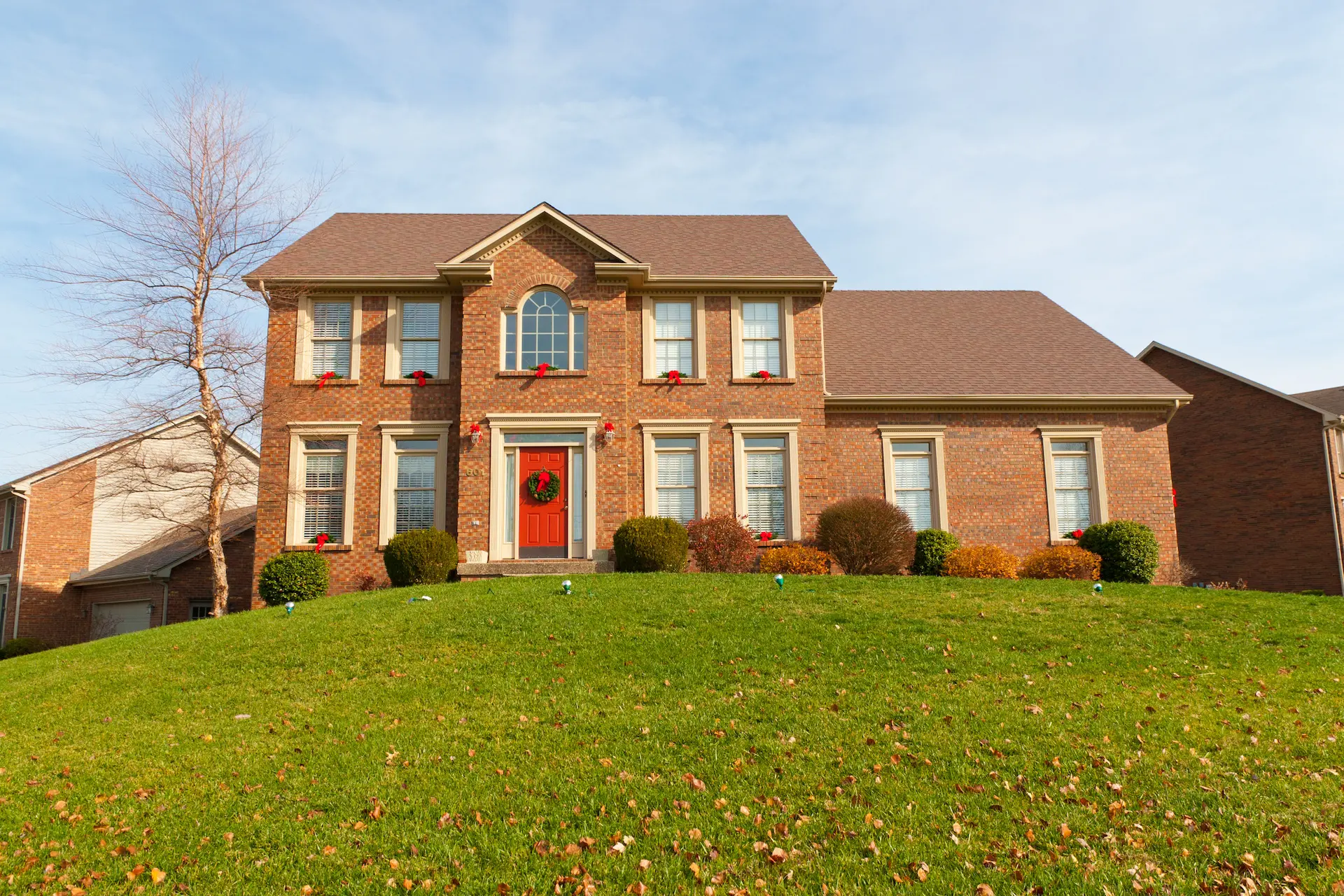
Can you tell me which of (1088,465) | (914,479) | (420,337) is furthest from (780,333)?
(420,337)

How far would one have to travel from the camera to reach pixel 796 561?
1686 centimetres

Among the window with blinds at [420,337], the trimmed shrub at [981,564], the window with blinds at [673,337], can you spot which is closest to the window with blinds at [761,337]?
the window with blinds at [673,337]

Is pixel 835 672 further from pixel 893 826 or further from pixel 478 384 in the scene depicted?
pixel 478 384

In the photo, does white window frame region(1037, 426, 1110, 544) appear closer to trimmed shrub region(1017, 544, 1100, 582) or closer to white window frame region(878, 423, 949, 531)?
trimmed shrub region(1017, 544, 1100, 582)

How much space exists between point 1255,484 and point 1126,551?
9.89m

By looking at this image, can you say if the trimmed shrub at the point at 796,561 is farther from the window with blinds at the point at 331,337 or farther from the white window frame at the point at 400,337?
the window with blinds at the point at 331,337

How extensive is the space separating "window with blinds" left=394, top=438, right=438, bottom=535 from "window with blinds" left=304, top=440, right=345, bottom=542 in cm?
117

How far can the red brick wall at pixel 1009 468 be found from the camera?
19.9 meters

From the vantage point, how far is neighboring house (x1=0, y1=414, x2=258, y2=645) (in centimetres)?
2530

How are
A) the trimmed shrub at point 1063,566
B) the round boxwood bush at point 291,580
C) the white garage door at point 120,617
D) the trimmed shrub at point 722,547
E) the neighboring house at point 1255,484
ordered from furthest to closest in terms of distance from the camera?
the white garage door at point 120,617, the neighboring house at point 1255,484, the trimmed shrub at point 1063,566, the trimmed shrub at point 722,547, the round boxwood bush at point 291,580

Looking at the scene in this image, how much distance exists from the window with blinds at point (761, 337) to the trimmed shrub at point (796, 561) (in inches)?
168

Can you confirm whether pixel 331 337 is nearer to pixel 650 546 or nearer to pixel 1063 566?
pixel 650 546

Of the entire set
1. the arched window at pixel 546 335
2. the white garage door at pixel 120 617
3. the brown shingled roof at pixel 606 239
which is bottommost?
the white garage door at pixel 120 617

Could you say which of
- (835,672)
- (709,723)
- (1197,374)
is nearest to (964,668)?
(835,672)
